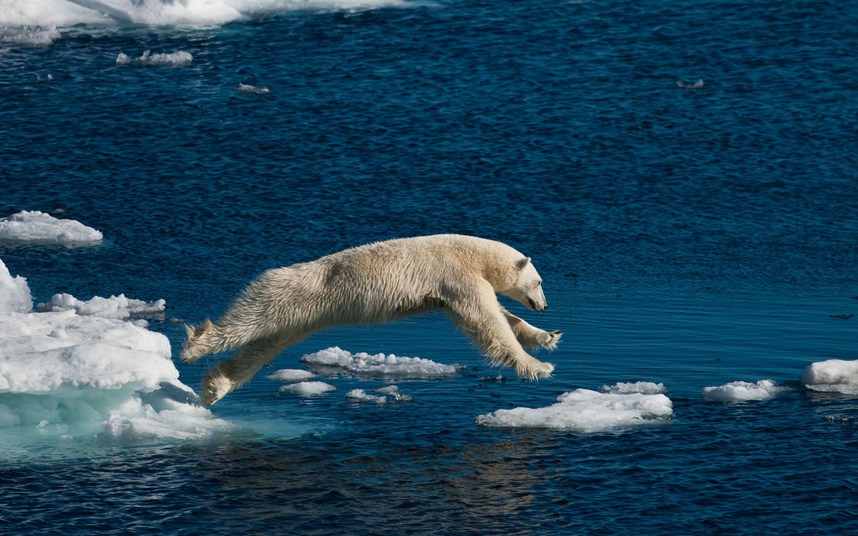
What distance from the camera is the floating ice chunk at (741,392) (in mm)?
12812

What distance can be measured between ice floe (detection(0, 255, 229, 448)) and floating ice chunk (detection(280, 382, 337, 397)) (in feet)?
4.07

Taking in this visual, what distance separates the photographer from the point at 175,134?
936 inches

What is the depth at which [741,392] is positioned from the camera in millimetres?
12828

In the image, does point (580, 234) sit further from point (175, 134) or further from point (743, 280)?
point (175, 134)

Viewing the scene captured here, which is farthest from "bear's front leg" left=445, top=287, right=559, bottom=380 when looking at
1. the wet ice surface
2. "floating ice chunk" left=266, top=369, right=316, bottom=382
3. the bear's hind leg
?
the wet ice surface

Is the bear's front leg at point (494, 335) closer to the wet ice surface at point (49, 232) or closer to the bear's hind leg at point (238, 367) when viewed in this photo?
the bear's hind leg at point (238, 367)

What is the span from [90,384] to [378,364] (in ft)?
12.0

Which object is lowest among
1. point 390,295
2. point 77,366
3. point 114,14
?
point 77,366

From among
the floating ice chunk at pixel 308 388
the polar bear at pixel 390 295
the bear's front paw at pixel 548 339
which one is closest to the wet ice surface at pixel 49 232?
the floating ice chunk at pixel 308 388

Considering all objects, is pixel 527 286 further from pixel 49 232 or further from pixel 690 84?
pixel 690 84

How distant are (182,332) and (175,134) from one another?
8.80m

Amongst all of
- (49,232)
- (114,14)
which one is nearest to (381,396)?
(49,232)

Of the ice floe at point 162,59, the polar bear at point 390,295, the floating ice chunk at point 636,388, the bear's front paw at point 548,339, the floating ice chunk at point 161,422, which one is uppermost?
the ice floe at point 162,59

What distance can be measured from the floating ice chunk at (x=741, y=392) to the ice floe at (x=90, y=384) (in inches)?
184
